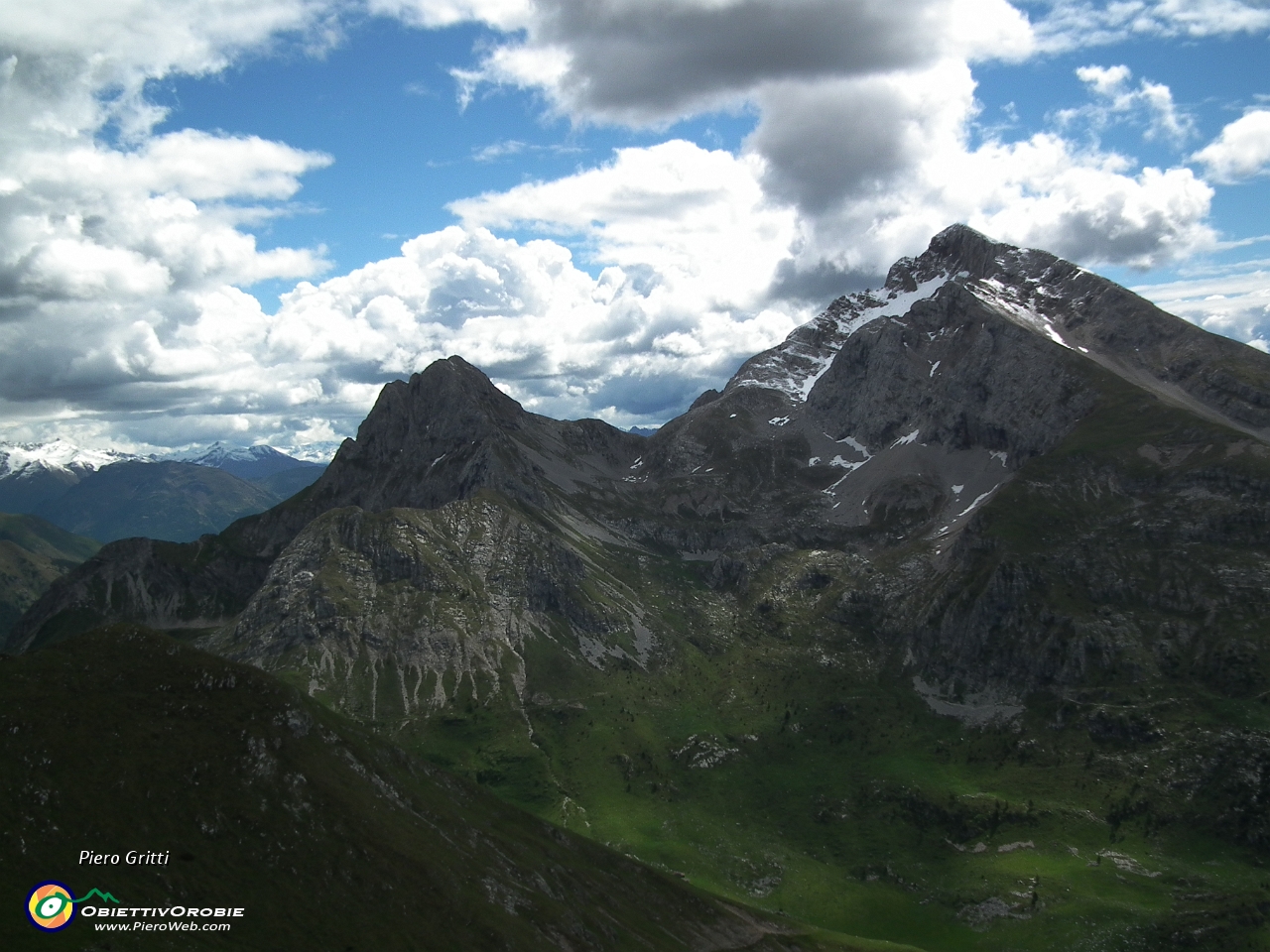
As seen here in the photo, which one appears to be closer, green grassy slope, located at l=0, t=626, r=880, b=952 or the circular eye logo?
the circular eye logo

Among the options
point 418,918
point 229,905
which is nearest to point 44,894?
point 229,905

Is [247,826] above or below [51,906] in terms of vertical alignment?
below

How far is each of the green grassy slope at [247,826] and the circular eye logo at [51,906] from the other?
1.18m

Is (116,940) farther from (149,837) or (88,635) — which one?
(88,635)

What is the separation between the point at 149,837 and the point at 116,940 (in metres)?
19.3

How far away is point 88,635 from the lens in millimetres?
150250

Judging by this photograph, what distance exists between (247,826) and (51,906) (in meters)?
29.2

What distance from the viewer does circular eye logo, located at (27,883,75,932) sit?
97875 mm

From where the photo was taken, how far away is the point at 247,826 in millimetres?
127250

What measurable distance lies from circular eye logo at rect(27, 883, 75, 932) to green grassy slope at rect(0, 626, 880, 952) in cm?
118

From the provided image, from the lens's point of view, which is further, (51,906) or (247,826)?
(247,826)

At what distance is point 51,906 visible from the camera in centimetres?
10000

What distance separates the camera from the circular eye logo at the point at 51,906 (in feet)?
321

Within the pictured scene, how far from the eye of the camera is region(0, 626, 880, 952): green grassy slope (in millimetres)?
112438
